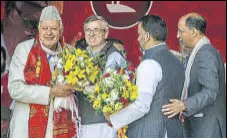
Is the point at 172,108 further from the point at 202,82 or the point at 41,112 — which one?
the point at 41,112

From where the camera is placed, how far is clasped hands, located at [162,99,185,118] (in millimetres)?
4246

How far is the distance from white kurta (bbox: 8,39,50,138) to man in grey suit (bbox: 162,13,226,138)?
43.5 inches

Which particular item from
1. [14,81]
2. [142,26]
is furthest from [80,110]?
[142,26]

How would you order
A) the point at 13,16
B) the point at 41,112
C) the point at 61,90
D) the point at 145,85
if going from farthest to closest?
the point at 13,16
the point at 41,112
the point at 61,90
the point at 145,85

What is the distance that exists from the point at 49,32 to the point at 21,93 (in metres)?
0.52

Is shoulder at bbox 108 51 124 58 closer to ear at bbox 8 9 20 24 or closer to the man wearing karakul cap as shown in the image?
the man wearing karakul cap

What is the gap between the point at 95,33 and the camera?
458cm

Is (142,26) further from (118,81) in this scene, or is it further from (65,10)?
(65,10)

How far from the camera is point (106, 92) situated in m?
4.20

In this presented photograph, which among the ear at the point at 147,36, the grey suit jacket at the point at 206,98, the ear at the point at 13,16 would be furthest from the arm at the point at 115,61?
the ear at the point at 13,16

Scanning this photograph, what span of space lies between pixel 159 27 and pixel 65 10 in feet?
9.26

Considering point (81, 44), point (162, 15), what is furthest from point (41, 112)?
point (162, 15)

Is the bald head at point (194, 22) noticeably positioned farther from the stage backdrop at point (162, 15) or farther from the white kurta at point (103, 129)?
the stage backdrop at point (162, 15)

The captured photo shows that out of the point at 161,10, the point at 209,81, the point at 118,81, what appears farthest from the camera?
the point at 161,10
